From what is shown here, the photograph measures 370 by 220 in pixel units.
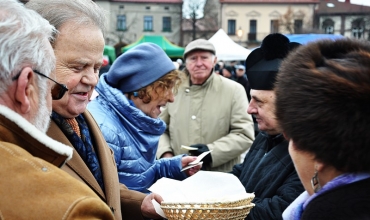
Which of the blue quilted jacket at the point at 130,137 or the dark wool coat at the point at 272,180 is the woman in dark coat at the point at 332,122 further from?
the blue quilted jacket at the point at 130,137

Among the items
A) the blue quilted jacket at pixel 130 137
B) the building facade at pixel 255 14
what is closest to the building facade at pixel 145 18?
the building facade at pixel 255 14

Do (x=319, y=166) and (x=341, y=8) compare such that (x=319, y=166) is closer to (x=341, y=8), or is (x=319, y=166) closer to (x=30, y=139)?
(x=30, y=139)

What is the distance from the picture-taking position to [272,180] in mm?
2576

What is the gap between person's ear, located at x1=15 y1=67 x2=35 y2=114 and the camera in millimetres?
1463

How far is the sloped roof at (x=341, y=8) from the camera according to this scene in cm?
6874

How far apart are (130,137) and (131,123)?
0.09 meters

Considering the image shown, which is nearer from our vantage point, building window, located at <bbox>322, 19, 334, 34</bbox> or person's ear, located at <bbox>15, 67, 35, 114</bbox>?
person's ear, located at <bbox>15, 67, 35, 114</bbox>

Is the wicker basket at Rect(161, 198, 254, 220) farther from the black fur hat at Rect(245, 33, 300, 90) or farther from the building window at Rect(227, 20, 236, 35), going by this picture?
the building window at Rect(227, 20, 236, 35)

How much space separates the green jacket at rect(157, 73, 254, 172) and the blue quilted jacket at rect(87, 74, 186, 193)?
146cm

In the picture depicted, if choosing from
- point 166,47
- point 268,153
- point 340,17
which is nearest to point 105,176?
point 268,153

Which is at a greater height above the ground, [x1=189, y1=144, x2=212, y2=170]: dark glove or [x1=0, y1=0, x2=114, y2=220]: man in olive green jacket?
[x1=0, y1=0, x2=114, y2=220]: man in olive green jacket

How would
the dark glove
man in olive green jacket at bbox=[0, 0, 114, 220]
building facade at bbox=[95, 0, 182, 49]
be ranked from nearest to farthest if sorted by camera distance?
man in olive green jacket at bbox=[0, 0, 114, 220]
the dark glove
building facade at bbox=[95, 0, 182, 49]

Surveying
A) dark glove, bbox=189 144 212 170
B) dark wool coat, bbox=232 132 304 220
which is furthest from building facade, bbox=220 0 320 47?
dark wool coat, bbox=232 132 304 220

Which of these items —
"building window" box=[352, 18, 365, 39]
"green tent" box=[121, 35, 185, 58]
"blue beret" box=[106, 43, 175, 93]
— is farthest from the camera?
"building window" box=[352, 18, 365, 39]
